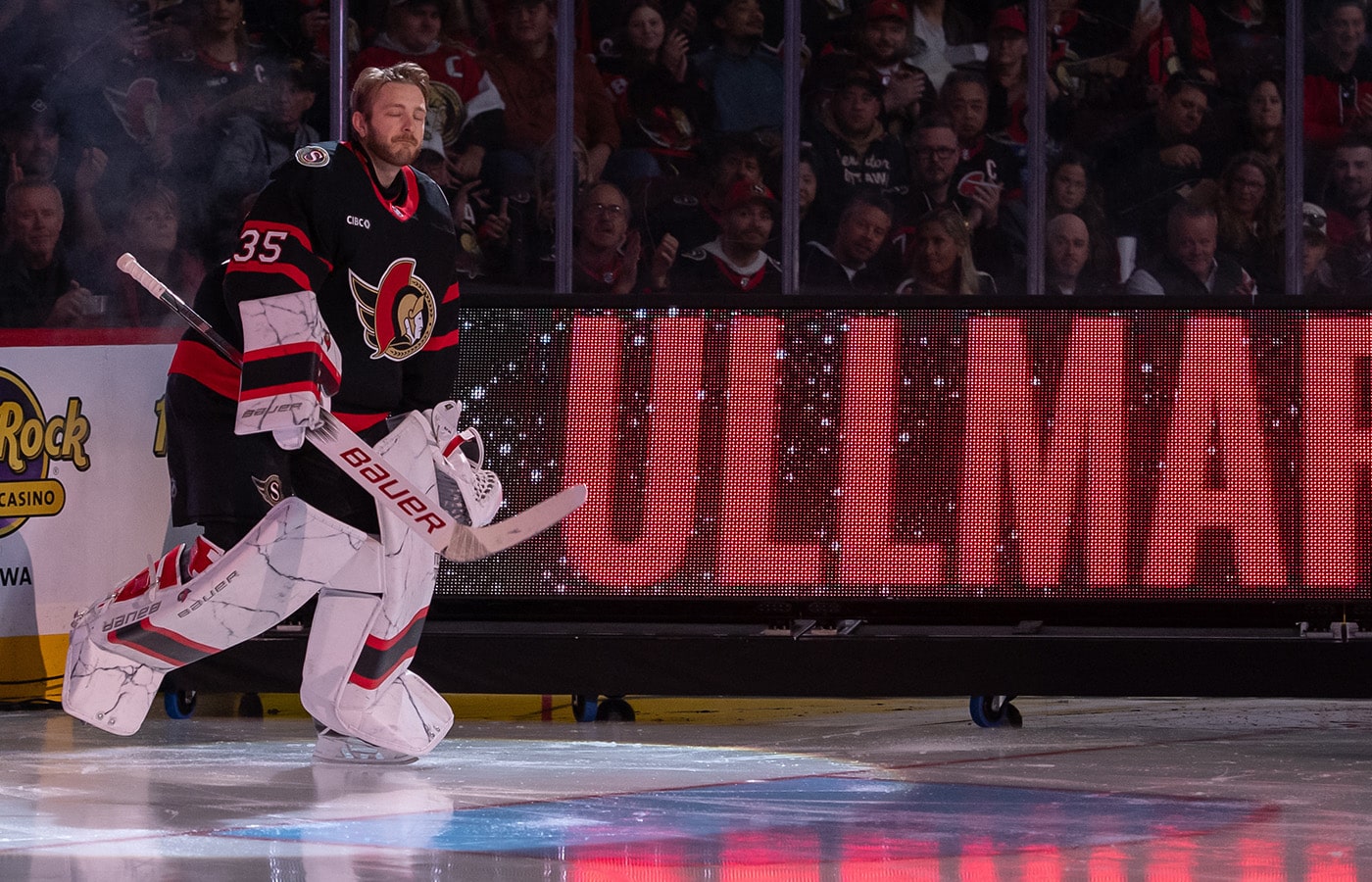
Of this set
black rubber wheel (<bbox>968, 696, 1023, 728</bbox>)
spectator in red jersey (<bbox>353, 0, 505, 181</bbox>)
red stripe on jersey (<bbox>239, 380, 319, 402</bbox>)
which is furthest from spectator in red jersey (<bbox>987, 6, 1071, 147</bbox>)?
red stripe on jersey (<bbox>239, 380, 319, 402</bbox>)

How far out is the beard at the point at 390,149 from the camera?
3.92 metres

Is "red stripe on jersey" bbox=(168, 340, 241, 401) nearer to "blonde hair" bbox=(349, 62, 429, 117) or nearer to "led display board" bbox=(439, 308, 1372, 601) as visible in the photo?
"led display board" bbox=(439, 308, 1372, 601)

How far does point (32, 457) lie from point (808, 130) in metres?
5.04

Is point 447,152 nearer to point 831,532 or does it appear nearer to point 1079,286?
point 1079,286

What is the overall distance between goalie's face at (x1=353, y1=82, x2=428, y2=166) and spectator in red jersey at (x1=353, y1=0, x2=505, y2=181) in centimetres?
523

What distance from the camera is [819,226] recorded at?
9.25m

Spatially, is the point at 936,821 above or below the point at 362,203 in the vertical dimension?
below

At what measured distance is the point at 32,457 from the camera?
17.7 feet

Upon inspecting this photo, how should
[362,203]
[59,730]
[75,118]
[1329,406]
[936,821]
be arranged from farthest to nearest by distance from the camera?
1. [75,118]
2. [59,730]
3. [1329,406]
4. [362,203]
5. [936,821]

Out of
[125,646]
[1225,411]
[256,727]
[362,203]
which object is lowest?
[256,727]

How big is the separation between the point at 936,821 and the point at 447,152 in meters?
6.69

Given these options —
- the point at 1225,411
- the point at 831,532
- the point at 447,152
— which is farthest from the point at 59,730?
the point at 447,152

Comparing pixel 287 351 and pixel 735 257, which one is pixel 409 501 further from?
pixel 735 257

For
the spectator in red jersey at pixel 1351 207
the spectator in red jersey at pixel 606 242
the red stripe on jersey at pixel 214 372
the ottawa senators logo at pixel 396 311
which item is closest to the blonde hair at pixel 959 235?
the spectator in red jersey at pixel 606 242
